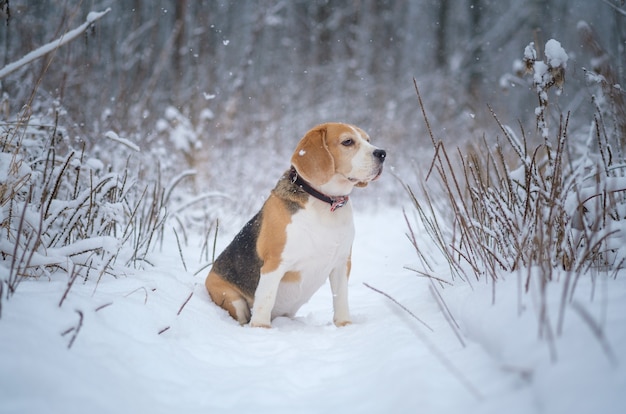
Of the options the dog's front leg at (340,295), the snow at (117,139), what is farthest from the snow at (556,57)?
the snow at (117,139)

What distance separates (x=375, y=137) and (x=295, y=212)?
9.38 metres

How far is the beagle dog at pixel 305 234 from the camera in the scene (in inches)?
95.1

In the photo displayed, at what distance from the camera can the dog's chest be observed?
7.87ft

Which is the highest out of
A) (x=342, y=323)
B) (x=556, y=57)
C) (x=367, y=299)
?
(x=556, y=57)

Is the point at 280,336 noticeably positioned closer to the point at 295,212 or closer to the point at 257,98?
the point at 295,212

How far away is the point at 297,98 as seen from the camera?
46.9 feet

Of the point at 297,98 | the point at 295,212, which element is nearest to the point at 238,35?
the point at 297,98

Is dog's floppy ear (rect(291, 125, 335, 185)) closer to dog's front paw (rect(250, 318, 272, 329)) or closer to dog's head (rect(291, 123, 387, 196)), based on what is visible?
dog's head (rect(291, 123, 387, 196))

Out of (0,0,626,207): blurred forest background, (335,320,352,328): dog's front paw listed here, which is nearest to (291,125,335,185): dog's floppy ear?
(335,320,352,328): dog's front paw

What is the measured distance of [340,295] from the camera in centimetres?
259

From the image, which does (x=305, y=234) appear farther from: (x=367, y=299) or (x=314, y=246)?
(x=367, y=299)

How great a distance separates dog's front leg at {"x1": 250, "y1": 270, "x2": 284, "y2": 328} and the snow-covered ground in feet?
0.75

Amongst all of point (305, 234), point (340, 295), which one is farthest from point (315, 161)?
point (340, 295)

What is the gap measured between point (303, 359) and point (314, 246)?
32.1 inches
